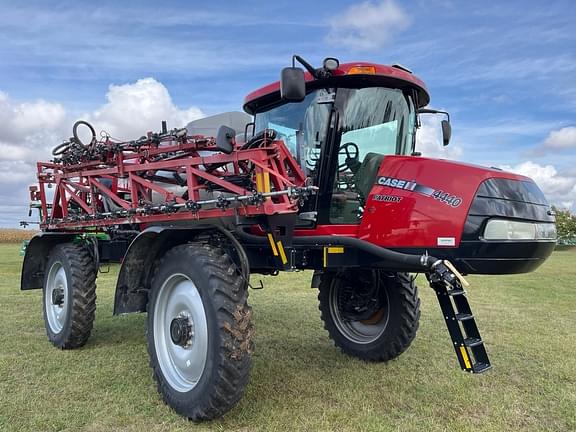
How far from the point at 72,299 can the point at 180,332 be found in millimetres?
2234

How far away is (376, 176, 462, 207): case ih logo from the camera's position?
3.54 meters

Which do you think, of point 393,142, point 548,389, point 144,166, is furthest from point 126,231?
point 548,389

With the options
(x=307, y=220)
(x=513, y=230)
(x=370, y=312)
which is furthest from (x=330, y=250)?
(x=370, y=312)

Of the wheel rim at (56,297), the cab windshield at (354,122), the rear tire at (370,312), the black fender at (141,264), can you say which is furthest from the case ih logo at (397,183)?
the wheel rim at (56,297)

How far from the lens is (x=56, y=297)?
6070 millimetres

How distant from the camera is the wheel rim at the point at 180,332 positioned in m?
3.89

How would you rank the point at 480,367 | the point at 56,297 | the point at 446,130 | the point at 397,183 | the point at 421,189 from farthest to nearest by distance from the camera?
1. the point at 56,297
2. the point at 446,130
3. the point at 397,183
4. the point at 421,189
5. the point at 480,367

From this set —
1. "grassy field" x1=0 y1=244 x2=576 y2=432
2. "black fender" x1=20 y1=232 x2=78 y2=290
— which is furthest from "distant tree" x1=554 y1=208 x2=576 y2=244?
"black fender" x1=20 y1=232 x2=78 y2=290

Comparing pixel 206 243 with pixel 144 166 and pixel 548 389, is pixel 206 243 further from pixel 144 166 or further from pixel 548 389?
pixel 548 389

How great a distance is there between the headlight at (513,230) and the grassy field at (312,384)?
4.43 feet

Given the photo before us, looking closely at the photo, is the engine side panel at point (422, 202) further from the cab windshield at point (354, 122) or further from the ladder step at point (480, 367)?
the ladder step at point (480, 367)

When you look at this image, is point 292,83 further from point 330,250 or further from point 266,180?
point 330,250

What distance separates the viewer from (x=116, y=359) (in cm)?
528

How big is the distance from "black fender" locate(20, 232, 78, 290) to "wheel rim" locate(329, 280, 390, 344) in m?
3.27
